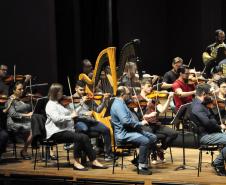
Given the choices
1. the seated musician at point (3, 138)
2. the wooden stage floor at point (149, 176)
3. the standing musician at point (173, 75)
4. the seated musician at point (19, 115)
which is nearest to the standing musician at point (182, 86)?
the standing musician at point (173, 75)

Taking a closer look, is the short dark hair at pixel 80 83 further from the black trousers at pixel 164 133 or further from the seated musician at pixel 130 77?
the black trousers at pixel 164 133

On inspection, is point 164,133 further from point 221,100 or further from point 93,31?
point 93,31

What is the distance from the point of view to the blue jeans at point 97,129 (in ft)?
25.4

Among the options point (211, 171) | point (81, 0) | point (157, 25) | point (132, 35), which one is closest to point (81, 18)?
point (81, 0)

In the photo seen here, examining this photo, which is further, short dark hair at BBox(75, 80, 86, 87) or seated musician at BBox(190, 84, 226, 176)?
short dark hair at BBox(75, 80, 86, 87)

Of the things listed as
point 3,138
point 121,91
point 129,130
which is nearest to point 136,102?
point 121,91

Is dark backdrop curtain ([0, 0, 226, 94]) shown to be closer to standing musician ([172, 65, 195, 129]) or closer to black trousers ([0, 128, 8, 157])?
standing musician ([172, 65, 195, 129])

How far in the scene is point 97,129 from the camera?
7.87 metres

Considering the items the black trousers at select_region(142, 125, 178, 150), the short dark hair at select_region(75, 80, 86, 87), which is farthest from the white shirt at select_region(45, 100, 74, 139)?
the black trousers at select_region(142, 125, 178, 150)

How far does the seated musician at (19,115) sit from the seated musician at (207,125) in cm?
247

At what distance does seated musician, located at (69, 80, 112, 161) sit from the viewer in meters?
7.82

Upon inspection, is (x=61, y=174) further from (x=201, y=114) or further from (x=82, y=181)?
(x=201, y=114)

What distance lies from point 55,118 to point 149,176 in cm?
142

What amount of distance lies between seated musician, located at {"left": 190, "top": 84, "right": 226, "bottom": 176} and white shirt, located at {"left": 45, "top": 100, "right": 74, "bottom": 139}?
1607 mm
